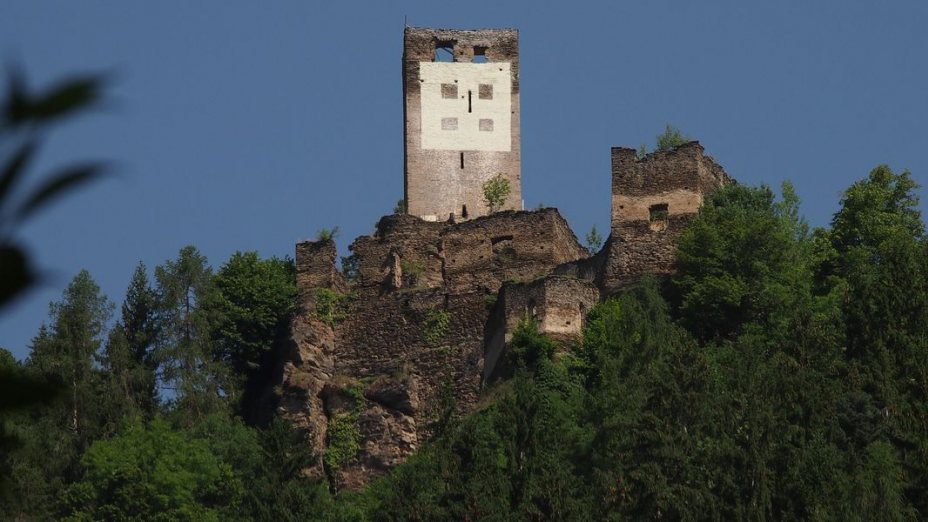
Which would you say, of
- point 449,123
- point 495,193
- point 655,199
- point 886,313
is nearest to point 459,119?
point 449,123

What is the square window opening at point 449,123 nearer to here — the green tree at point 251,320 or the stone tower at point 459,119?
the stone tower at point 459,119

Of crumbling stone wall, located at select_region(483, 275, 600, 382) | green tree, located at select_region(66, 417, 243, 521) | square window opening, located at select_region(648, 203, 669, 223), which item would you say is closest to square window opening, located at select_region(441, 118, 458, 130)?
square window opening, located at select_region(648, 203, 669, 223)

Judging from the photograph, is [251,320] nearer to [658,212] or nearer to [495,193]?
[495,193]

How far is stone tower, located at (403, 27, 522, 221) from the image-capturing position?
42.8 meters

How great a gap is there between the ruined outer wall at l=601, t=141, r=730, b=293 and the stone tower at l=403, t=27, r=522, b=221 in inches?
185

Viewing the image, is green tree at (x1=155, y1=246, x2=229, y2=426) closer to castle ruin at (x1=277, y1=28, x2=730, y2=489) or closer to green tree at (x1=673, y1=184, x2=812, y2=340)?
castle ruin at (x1=277, y1=28, x2=730, y2=489)

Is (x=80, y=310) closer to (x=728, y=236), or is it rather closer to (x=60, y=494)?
(x=60, y=494)

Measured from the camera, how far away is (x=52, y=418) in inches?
1539

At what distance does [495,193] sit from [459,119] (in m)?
2.49

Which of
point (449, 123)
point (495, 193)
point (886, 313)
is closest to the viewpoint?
point (886, 313)

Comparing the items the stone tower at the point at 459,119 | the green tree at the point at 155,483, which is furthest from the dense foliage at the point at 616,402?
the stone tower at the point at 459,119

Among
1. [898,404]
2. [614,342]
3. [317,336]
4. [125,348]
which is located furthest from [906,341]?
[125,348]

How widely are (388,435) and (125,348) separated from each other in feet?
26.3

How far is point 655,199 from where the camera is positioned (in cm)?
3828
